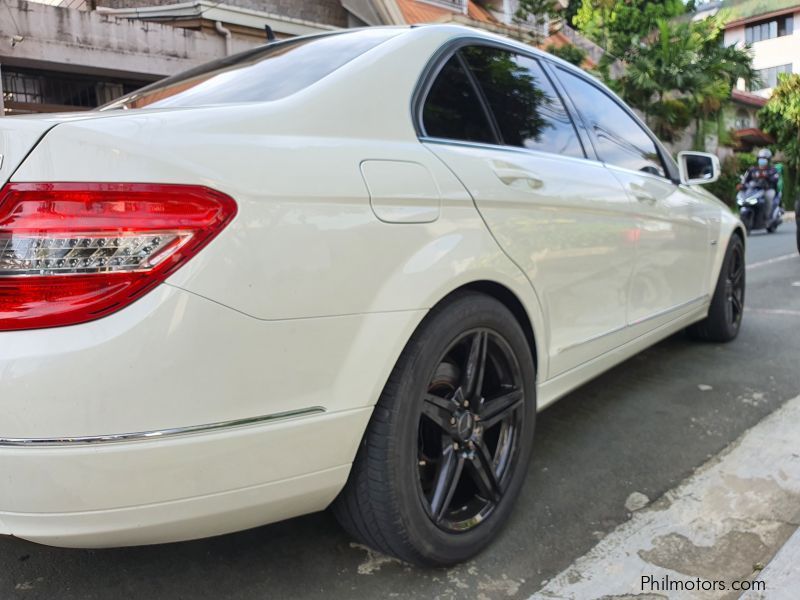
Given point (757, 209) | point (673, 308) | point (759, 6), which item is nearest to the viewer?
point (673, 308)

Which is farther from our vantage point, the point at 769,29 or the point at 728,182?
the point at 769,29

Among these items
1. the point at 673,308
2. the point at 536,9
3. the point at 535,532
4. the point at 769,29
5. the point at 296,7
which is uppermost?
the point at 769,29

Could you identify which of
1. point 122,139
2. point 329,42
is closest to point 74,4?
point 329,42

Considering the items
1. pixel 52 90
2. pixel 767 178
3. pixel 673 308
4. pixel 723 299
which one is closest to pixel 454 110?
pixel 673 308

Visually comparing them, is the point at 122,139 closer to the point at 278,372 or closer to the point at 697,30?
the point at 278,372

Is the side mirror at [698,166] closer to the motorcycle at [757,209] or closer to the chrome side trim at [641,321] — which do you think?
the chrome side trim at [641,321]

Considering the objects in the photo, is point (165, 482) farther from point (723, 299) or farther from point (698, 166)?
point (723, 299)

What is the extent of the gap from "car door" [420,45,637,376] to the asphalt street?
0.47 m

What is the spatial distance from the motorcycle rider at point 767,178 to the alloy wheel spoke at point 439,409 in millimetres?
13878

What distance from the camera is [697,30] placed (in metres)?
17.2

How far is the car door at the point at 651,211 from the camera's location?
312 centimetres

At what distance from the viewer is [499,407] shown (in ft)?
7.30

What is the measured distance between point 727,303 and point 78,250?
4.22 m

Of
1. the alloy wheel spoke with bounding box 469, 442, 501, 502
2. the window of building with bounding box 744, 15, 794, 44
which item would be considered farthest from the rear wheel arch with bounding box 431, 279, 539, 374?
the window of building with bounding box 744, 15, 794, 44
